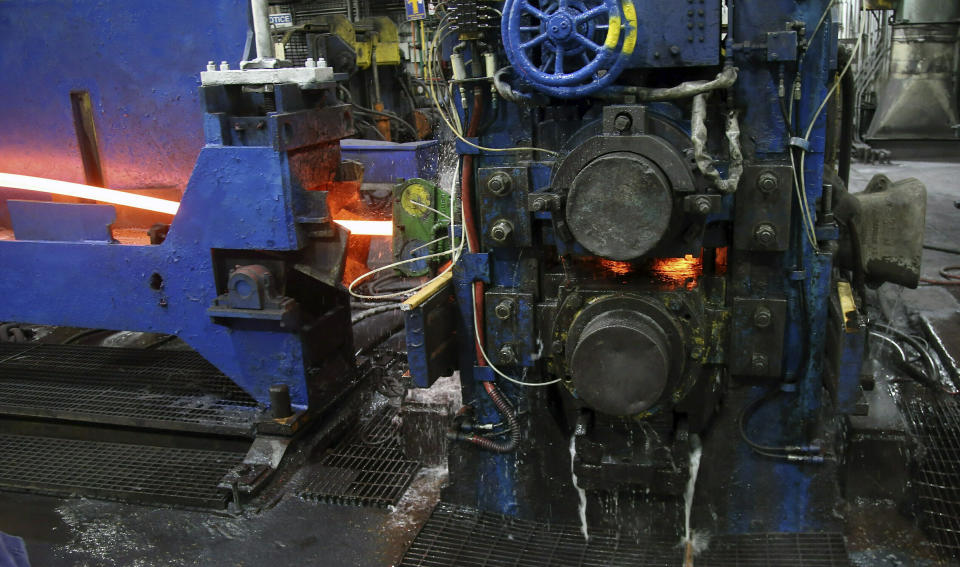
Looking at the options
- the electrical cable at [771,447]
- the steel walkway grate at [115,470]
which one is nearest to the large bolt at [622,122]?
the electrical cable at [771,447]

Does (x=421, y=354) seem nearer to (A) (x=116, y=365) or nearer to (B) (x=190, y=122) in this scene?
(B) (x=190, y=122)

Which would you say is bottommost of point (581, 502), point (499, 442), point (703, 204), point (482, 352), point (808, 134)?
point (581, 502)

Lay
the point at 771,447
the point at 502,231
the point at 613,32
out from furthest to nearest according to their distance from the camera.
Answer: the point at 771,447 → the point at 502,231 → the point at 613,32

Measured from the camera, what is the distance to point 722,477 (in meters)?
3.07

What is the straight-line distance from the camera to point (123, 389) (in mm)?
4609

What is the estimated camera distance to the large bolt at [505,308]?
303cm

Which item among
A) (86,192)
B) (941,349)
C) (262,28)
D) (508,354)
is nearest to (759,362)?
(508,354)

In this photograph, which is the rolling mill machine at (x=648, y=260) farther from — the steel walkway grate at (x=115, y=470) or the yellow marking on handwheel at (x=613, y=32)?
the steel walkway grate at (x=115, y=470)

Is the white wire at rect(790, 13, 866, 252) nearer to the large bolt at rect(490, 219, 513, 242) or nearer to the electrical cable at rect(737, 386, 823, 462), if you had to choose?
the electrical cable at rect(737, 386, 823, 462)

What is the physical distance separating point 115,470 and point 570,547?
2.33 m

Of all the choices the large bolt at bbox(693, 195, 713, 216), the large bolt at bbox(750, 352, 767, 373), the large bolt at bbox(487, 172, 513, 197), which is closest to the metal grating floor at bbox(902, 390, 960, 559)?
the large bolt at bbox(750, 352, 767, 373)

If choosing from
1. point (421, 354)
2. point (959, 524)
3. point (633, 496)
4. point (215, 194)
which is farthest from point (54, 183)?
point (959, 524)

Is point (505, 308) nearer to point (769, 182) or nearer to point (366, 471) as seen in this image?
point (769, 182)

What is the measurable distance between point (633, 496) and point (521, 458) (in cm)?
46
